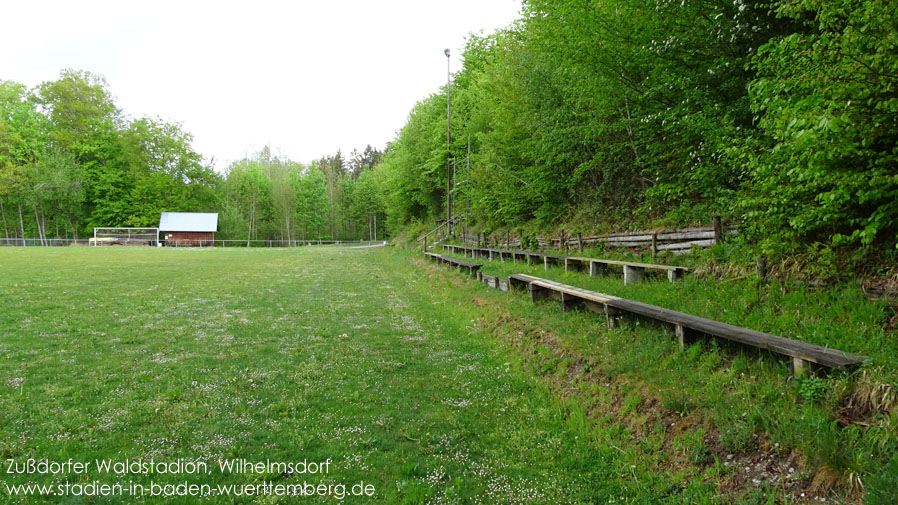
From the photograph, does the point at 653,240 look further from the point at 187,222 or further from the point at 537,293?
the point at 187,222

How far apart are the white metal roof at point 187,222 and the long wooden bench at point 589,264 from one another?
48.0m

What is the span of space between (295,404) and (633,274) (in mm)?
6363

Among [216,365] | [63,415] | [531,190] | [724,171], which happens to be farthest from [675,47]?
[63,415]

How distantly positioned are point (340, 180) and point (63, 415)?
79436mm

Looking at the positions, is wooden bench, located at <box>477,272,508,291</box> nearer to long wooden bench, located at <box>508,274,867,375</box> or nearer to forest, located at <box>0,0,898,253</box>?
long wooden bench, located at <box>508,274,867,375</box>

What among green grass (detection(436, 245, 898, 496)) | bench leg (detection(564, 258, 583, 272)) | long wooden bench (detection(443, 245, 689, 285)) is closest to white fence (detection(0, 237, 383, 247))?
long wooden bench (detection(443, 245, 689, 285))

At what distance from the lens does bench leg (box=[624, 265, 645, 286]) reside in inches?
309

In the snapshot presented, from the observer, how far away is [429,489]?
118 inches

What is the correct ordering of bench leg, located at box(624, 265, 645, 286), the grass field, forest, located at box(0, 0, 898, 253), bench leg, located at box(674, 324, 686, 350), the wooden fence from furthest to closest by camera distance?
bench leg, located at box(624, 265, 645, 286)
the wooden fence
bench leg, located at box(674, 324, 686, 350)
forest, located at box(0, 0, 898, 253)
the grass field

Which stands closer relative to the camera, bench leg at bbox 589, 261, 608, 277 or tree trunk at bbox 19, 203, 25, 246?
bench leg at bbox 589, 261, 608, 277

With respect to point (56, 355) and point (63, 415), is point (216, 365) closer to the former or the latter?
point (63, 415)

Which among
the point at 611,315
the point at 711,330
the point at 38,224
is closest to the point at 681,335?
the point at 711,330

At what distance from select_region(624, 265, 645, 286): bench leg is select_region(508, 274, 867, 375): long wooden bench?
4.34ft

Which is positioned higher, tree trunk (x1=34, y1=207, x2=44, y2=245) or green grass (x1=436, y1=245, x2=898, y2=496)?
tree trunk (x1=34, y1=207, x2=44, y2=245)
